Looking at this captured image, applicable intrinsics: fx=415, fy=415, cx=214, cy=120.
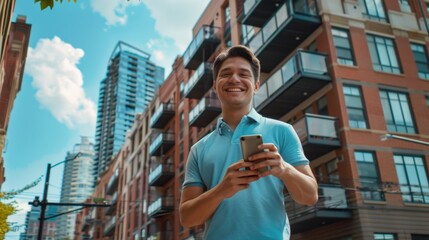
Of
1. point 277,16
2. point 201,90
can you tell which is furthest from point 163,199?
point 277,16

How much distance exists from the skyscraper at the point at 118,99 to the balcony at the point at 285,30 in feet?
400

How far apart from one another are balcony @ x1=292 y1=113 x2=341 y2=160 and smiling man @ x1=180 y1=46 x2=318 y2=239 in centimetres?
1676

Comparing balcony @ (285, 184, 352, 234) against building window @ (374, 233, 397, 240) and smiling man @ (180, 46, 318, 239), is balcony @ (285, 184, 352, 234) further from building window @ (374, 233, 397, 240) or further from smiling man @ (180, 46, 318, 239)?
smiling man @ (180, 46, 318, 239)

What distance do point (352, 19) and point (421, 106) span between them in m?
5.82

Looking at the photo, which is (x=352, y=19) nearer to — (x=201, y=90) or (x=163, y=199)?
(x=201, y=90)

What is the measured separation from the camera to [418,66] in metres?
23.1

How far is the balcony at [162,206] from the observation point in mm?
35562

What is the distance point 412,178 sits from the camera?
19.4m

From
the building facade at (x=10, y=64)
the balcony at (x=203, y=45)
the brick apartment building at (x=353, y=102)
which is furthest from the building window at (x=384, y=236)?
the balcony at (x=203, y=45)

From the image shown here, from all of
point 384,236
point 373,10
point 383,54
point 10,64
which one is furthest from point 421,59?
point 10,64

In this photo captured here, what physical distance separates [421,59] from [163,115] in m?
24.5

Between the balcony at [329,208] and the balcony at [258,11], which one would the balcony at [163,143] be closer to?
the balcony at [258,11]

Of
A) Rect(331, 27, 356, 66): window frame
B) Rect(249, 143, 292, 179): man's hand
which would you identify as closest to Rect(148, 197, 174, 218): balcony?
Rect(331, 27, 356, 66): window frame

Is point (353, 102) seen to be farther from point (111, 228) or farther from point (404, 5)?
point (111, 228)
